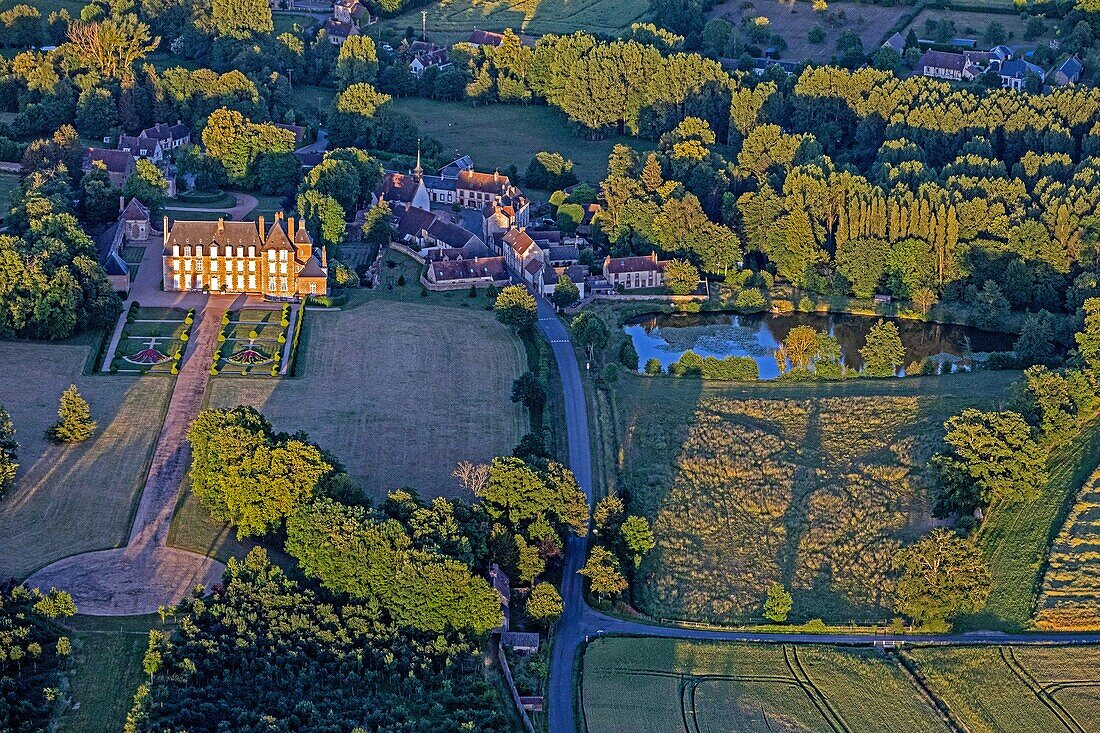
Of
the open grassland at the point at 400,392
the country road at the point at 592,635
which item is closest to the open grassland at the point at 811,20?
the open grassland at the point at 400,392

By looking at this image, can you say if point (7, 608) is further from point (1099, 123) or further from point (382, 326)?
point (1099, 123)

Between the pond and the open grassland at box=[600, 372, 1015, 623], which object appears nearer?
the open grassland at box=[600, 372, 1015, 623]

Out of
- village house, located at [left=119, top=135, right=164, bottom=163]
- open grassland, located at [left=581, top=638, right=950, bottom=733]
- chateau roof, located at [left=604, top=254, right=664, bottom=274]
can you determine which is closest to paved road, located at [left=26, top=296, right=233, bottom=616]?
open grassland, located at [left=581, top=638, right=950, bottom=733]

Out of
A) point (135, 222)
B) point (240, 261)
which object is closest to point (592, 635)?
point (240, 261)

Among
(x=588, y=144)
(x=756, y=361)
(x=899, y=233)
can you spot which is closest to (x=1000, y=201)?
(x=899, y=233)

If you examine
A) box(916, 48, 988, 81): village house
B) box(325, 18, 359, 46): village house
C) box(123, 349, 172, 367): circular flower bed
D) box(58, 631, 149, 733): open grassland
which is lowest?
box(58, 631, 149, 733): open grassland

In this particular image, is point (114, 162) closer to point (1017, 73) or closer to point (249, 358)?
point (249, 358)

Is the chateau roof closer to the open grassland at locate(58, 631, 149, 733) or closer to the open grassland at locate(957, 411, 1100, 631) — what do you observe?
the open grassland at locate(957, 411, 1100, 631)

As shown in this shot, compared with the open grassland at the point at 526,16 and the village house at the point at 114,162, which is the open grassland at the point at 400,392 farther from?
the open grassland at the point at 526,16
